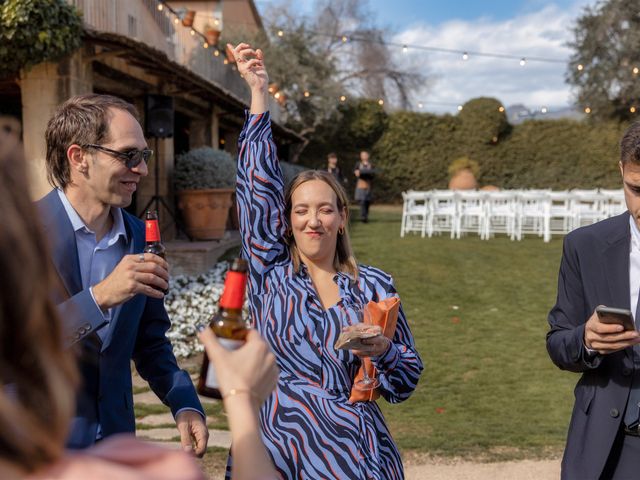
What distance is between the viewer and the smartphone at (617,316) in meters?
2.29

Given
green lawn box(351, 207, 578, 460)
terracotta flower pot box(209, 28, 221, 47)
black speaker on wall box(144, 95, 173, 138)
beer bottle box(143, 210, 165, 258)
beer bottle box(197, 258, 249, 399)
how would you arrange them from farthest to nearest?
terracotta flower pot box(209, 28, 221, 47) → black speaker on wall box(144, 95, 173, 138) → green lawn box(351, 207, 578, 460) → beer bottle box(143, 210, 165, 258) → beer bottle box(197, 258, 249, 399)

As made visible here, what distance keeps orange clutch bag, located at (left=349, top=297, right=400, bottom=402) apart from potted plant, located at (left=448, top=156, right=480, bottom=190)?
24.9 metres

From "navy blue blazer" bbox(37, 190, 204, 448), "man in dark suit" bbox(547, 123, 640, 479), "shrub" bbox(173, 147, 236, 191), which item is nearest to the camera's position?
"navy blue blazer" bbox(37, 190, 204, 448)

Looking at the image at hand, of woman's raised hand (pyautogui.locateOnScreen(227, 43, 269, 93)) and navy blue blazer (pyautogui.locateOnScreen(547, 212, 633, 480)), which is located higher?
woman's raised hand (pyautogui.locateOnScreen(227, 43, 269, 93))

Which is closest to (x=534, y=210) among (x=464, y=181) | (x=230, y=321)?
(x=464, y=181)

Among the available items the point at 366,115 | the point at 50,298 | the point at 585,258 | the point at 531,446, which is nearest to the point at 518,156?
the point at 366,115

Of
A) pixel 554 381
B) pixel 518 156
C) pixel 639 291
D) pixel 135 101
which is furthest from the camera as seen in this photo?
pixel 518 156

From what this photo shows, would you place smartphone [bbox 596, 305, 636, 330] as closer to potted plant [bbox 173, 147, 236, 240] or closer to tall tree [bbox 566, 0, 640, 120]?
potted plant [bbox 173, 147, 236, 240]

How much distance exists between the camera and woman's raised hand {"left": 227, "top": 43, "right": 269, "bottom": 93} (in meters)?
2.85

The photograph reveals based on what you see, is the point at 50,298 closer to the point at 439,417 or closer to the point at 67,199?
the point at 67,199

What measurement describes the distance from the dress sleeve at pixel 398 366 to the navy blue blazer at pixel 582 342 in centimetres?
52

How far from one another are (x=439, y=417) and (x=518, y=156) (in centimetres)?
2408

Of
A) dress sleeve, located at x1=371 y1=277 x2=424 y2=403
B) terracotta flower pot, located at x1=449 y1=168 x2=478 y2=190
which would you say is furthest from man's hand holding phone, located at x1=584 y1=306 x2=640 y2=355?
terracotta flower pot, located at x1=449 y1=168 x2=478 y2=190

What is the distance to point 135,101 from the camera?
40.6ft
